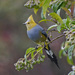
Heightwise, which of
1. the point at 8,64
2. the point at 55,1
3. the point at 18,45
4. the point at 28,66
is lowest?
the point at 28,66

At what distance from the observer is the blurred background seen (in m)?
4.59

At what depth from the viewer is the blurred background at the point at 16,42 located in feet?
15.0

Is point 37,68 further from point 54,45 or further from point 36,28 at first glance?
point 36,28

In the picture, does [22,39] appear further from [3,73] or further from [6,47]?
[3,73]

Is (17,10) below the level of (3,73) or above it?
above

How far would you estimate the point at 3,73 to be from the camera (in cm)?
446

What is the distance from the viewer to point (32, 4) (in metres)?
1.02

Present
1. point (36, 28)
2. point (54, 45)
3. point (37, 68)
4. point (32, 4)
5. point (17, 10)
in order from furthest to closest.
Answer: point (17, 10) < point (37, 68) < point (54, 45) < point (36, 28) < point (32, 4)

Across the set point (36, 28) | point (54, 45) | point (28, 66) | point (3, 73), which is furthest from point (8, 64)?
point (28, 66)

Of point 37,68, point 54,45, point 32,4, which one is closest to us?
point 32,4

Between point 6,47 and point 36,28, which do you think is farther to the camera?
point 6,47

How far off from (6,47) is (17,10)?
0.78 metres

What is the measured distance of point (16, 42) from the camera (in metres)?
5.13

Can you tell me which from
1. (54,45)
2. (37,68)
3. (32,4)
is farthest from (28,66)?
(37,68)
